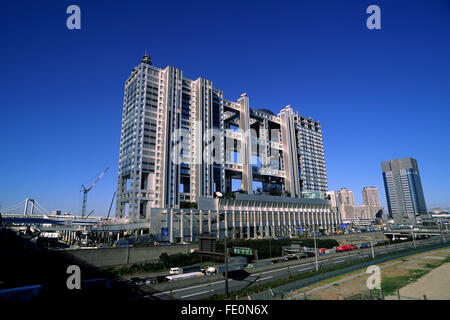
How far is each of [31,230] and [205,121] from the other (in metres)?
99.2

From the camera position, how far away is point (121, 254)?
61.4 m

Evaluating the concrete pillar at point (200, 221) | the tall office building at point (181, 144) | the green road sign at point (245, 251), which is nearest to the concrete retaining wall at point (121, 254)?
the green road sign at point (245, 251)

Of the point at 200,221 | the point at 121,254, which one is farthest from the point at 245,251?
the point at 200,221

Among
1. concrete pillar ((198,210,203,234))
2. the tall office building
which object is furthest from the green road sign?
the tall office building

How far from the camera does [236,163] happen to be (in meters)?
149

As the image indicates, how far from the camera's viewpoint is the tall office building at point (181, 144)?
371 ft

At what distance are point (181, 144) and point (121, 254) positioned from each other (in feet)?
233

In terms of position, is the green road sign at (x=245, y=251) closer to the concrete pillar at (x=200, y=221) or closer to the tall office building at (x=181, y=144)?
the concrete pillar at (x=200, y=221)

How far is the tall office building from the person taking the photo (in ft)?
371

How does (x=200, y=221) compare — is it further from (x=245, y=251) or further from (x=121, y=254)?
(x=245, y=251)

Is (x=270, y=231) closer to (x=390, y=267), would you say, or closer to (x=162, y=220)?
(x=162, y=220)

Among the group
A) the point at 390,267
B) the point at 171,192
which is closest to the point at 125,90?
the point at 171,192

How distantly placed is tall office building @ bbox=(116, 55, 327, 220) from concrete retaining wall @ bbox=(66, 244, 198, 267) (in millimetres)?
41387

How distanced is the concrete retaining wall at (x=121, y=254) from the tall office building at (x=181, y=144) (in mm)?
41387
